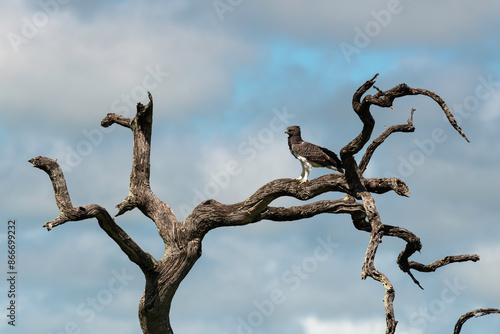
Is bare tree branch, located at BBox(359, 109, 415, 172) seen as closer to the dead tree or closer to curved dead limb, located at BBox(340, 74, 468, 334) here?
the dead tree

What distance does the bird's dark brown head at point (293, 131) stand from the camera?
13516 millimetres

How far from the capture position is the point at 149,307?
523 inches

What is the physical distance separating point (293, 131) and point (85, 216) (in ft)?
14.5

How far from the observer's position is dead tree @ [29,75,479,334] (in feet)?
38.4

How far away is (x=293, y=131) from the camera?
13.5 meters

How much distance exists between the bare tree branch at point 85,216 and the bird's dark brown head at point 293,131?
145 inches

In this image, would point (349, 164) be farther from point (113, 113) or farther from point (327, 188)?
point (113, 113)

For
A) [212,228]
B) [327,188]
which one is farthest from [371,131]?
[212,228]

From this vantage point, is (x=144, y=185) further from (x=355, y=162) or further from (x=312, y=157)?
(x=355, y=162)

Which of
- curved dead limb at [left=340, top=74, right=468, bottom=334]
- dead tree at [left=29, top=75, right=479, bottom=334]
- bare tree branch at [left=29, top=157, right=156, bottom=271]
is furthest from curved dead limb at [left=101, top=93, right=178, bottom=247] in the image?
curved dead limb at [left=340, top=74, right=468, bottom=334]

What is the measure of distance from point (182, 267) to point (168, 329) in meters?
1.33

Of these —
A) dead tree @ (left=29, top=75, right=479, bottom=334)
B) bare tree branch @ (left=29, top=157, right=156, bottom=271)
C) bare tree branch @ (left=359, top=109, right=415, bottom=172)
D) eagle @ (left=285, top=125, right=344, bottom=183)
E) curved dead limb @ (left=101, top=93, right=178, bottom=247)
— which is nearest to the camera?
dead tree @ (left=29, top=75, right=479, bottom=334)

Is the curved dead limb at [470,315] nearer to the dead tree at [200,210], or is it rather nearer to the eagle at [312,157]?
the dead tree at [200,210]

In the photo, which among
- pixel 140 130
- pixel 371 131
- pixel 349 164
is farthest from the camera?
pixel 140 130
